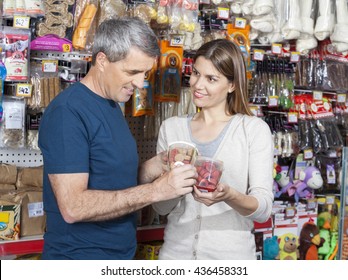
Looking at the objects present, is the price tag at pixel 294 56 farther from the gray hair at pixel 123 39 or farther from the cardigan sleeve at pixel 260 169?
the gray hair at pixel 123 39

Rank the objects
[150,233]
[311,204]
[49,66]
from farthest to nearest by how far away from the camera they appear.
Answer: [311,204]
[150,233]
[49,66]

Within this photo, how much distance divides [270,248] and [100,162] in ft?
8.90

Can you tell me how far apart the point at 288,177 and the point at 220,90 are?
2.21 meters

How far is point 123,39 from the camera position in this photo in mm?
2057

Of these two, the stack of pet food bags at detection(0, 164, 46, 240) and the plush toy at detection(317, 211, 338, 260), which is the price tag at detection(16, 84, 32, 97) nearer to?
the stack of pet food bags at detection(0, 164, 46, 240)

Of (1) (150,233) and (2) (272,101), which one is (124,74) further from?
(2) (272,101)

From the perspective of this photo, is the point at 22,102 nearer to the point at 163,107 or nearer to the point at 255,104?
the point at 163,107

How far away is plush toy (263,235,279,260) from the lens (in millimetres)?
4453

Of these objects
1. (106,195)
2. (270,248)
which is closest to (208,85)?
(106,195)

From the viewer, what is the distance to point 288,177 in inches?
178

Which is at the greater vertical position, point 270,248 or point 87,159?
point 87,159

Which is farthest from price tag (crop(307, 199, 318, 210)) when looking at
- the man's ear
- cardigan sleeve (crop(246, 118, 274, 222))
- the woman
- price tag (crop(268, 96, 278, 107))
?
the man's ear

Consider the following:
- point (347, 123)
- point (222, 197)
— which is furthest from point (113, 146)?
point (347, 123)

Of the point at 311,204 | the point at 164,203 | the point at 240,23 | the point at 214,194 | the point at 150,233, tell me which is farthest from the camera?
the point at 311,204
